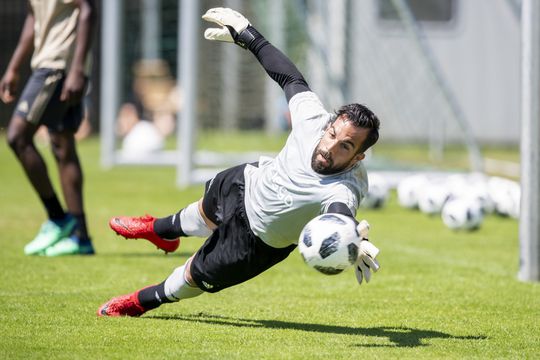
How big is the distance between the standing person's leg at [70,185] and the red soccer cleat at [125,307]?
2670 millimetres

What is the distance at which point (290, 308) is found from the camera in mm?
7016

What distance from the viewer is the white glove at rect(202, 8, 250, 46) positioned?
657 centimetres

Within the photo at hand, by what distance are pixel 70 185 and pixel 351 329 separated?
3.62m

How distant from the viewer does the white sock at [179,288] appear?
248 inches

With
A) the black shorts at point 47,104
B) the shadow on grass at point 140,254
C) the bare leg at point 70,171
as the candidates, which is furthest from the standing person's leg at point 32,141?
the shadow on grass at point 140,254

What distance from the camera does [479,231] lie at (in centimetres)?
1183

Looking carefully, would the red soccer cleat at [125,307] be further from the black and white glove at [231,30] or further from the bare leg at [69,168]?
the bare leg at [69,168]

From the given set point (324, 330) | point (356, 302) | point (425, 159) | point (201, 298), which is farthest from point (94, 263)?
point (425, 159)

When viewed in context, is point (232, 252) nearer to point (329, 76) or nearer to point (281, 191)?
point (281, 191)

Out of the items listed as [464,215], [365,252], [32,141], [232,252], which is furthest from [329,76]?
[365,252]

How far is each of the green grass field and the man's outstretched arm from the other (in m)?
1.45

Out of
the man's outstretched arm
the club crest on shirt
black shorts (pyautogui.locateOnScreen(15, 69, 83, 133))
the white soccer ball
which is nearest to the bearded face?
the club crest on shirt

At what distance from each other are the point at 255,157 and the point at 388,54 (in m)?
4.75

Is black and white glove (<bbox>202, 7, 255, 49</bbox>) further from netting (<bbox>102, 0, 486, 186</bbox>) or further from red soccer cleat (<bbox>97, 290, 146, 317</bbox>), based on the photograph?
netting (<bbox>102, 0, 486, 186</bbox>)
